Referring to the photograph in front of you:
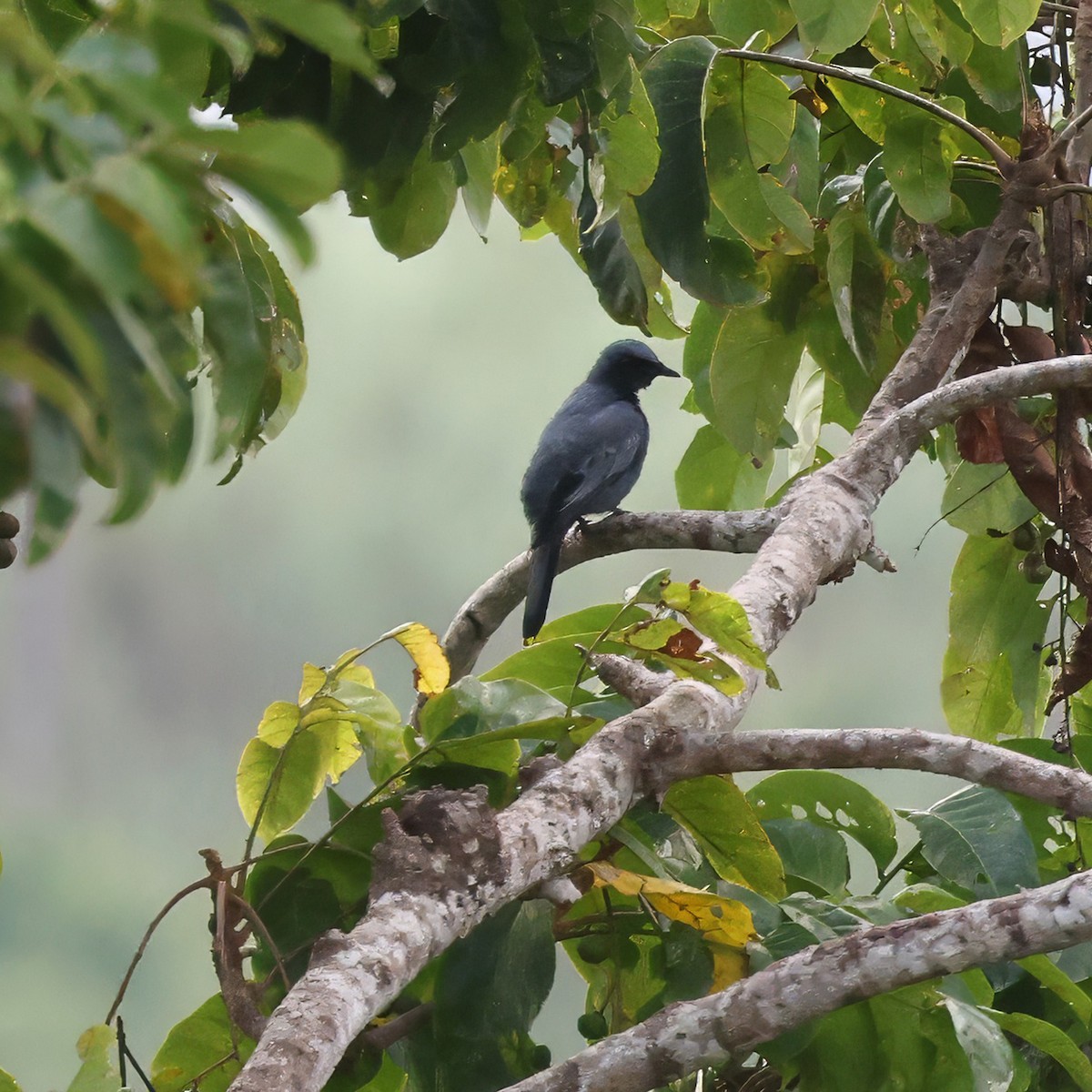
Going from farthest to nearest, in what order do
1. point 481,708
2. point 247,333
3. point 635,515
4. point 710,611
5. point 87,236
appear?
point 635,515, point 481,708, point 710,611, point 247,333, point 87,236

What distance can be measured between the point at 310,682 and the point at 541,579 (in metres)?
1.44

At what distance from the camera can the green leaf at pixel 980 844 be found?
144cm

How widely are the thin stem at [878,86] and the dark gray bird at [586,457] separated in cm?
127

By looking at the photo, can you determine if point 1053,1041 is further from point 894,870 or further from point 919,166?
point 919,166

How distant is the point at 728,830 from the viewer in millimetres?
1344

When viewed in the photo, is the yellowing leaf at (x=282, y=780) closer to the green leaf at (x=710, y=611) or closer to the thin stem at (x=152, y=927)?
the thin stem at (x=152, y=927)

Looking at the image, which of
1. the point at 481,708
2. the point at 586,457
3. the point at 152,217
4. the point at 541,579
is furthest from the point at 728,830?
the point at 586,457

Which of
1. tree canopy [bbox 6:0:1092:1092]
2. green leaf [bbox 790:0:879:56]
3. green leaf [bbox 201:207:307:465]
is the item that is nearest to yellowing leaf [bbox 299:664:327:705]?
tree canopy [bbox 6:0:1092:1092]

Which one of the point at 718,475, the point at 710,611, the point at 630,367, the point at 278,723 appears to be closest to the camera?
the point at 710,611

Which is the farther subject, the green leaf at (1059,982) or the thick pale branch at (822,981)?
the green leaf at (1059,982)

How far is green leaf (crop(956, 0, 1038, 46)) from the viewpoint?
146 cm

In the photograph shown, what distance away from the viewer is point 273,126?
32 cm

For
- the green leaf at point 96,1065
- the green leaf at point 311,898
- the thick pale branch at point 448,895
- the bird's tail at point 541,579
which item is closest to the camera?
the thick pale branch at point 448,895

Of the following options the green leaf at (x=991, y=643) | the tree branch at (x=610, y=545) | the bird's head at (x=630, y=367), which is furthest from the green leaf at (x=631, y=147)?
the bird's head at (x=630, y=367)
